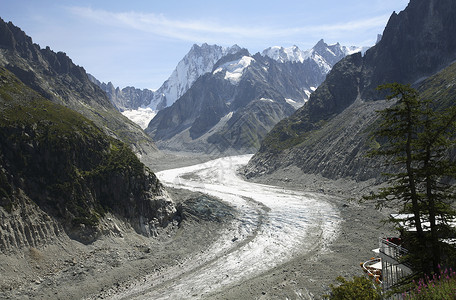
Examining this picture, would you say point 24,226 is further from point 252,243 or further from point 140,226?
point 252,243

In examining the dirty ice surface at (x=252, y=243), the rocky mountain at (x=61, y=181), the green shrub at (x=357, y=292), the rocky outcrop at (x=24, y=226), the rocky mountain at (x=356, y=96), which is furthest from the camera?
the rocky mountain at (x=356, y=96)

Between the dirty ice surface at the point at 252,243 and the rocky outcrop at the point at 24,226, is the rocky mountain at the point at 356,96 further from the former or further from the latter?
the rocky outcrop at the point at 24,226

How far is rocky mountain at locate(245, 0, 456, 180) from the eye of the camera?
114m

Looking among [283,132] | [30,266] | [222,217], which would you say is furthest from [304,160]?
[30,266]

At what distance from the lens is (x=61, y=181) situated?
165 ft

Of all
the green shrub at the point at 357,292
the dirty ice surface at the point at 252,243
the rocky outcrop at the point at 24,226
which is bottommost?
the dirty ice surface at the point at 252,243

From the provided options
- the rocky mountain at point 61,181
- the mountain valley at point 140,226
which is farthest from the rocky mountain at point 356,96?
the rocky mountain at point 61,181

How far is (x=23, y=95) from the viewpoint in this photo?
63156 millimetres

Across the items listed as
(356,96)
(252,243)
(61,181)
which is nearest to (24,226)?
(61,181)

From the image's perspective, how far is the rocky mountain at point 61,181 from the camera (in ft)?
143

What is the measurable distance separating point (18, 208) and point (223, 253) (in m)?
28.7

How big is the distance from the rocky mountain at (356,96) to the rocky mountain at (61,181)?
63.8 metres

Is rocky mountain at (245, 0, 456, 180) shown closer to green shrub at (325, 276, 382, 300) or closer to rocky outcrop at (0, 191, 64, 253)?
rocky outcrop at (0, 191, 64, 253)

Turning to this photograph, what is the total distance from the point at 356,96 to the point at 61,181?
143631 mm
